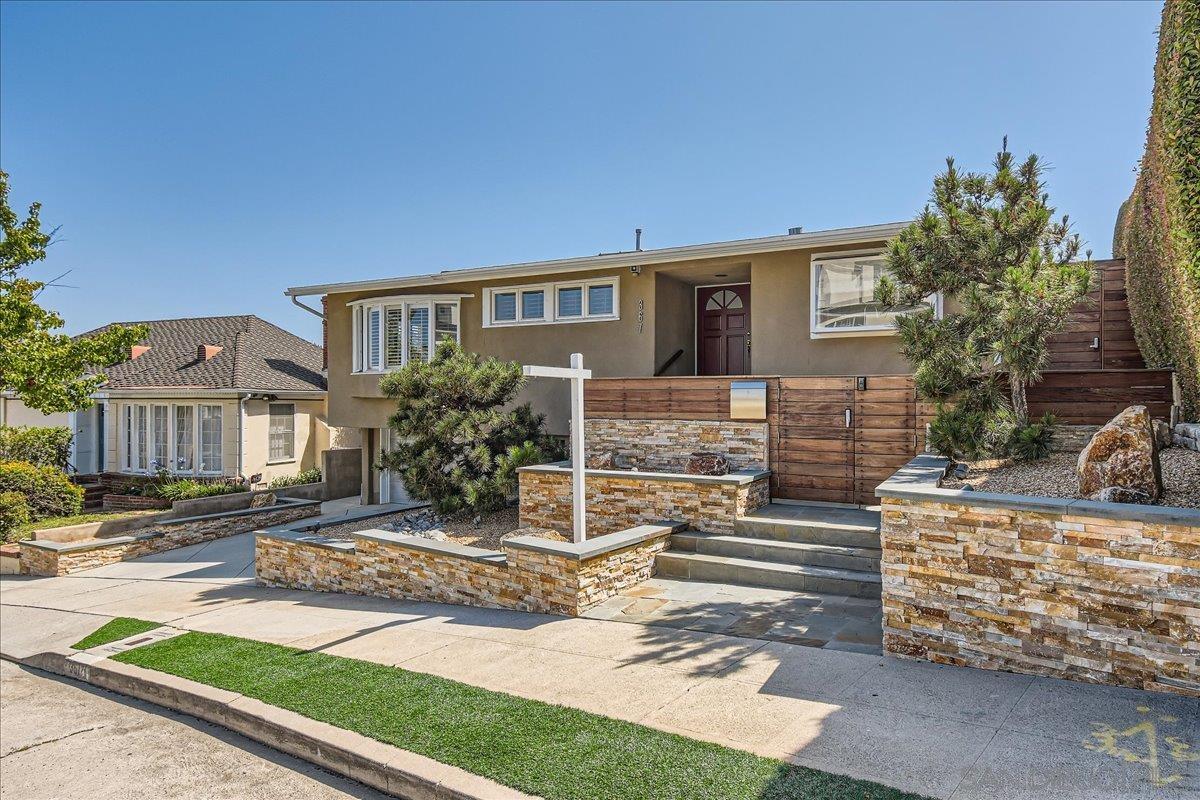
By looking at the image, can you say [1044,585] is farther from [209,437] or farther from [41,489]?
[209,437]

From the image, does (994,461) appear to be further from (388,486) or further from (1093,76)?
(388,486)

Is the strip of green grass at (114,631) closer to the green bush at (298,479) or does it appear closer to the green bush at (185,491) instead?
the green bush at (185,491)

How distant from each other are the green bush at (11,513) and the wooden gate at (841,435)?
14.9 metres

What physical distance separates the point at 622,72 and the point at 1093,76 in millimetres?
8001

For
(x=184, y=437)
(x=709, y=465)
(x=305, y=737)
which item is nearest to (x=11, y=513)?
(x=184, y=437)

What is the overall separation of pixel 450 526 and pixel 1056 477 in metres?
8.49

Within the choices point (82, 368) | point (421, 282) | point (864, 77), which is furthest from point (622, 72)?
point (82, 368)

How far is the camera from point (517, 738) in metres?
4.52

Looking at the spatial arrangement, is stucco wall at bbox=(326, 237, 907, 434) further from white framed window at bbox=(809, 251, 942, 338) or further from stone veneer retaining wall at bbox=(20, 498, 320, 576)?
stone veneer retaining wall at bbox=(20, 498, 320, 576)

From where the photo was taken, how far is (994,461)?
7.78 metres

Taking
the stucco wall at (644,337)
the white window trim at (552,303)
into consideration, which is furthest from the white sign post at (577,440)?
the white window trim at (552,303)

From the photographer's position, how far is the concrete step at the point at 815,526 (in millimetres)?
7934

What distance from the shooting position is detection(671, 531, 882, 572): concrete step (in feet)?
24.5

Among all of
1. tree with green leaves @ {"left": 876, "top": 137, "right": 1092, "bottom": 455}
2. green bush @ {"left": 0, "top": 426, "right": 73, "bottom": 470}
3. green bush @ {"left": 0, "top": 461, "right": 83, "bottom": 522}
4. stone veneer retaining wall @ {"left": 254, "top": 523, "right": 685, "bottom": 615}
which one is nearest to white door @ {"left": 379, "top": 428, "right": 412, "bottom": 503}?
stone veneer retaining wall @ {"left": 254, "top": 523, "right": 685, "bottom": 615}
